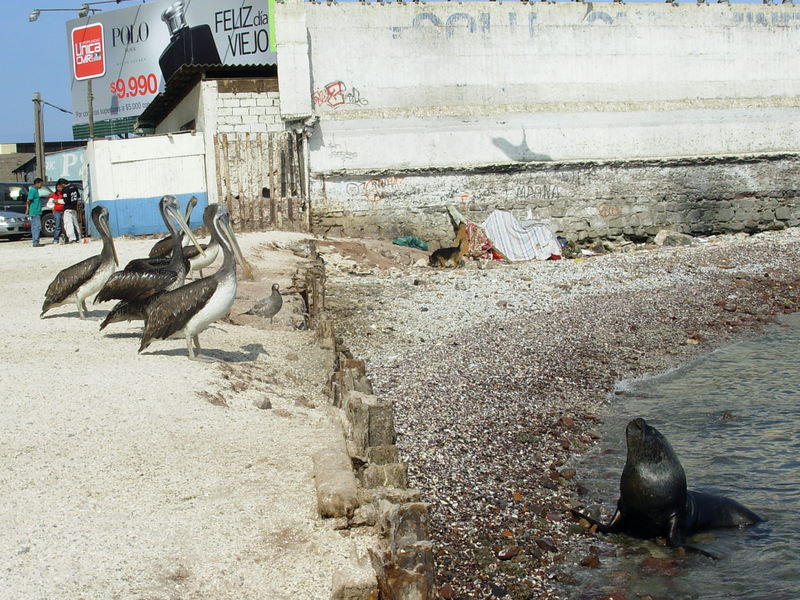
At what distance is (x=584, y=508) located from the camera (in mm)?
7574

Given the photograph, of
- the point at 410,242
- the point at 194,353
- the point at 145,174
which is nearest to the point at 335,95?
the point at 410,242

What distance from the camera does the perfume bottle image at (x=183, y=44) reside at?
111 ft

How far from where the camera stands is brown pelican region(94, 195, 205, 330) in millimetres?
10320

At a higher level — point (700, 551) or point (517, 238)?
point (517, 238)

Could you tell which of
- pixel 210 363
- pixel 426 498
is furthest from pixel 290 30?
pixel 426 498

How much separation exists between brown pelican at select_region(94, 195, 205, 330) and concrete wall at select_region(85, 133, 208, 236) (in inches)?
484

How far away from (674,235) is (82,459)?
20.6 meters

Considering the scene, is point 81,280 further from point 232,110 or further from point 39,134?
point 39,134

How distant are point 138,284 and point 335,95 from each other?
13688 mm

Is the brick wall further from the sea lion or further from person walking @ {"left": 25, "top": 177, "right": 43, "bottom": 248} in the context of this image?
the sea lion

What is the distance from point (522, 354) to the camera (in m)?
12.7

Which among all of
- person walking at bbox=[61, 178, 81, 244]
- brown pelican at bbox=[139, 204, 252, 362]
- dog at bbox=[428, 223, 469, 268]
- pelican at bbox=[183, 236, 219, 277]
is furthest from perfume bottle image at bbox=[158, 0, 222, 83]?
brown pelican at bbox=[139, 204, 252, 362]

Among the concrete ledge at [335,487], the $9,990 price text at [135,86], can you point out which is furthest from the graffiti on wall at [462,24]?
the concrete ledge at [335,487]

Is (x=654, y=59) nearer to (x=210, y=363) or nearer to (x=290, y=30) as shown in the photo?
(x=290, y=30)
